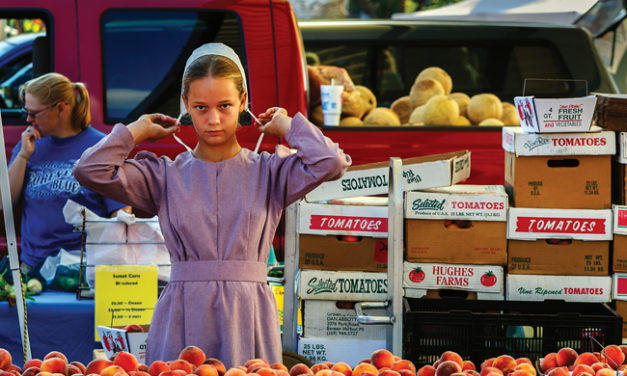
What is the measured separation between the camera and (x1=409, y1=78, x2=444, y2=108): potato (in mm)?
5672

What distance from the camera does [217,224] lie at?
266 cm

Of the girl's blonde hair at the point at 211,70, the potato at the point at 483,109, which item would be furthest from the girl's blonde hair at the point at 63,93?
the potato at the point at 483,109

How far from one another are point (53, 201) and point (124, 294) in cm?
75

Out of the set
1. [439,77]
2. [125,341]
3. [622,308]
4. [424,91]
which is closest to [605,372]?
[622,308]

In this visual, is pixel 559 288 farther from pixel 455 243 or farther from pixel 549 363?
pixel 549 363

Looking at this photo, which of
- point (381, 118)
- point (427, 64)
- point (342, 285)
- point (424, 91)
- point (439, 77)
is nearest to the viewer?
point (342, 285)

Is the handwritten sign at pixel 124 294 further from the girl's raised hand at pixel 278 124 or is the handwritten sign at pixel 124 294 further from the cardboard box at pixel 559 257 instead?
the cardboard box at pixel 559 257

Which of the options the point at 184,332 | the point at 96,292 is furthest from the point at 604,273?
the point at 96,292

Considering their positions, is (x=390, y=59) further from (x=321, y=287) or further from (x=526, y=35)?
(x=321, y=287)

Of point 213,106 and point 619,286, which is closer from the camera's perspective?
point 213,106

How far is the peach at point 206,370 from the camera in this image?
208 centimetres

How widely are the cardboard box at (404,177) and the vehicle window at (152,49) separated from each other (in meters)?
1.15

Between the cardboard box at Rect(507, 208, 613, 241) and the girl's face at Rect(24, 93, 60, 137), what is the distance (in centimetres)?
233

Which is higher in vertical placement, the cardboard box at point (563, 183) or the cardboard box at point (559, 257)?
the cardboard box at point (563, 183)
